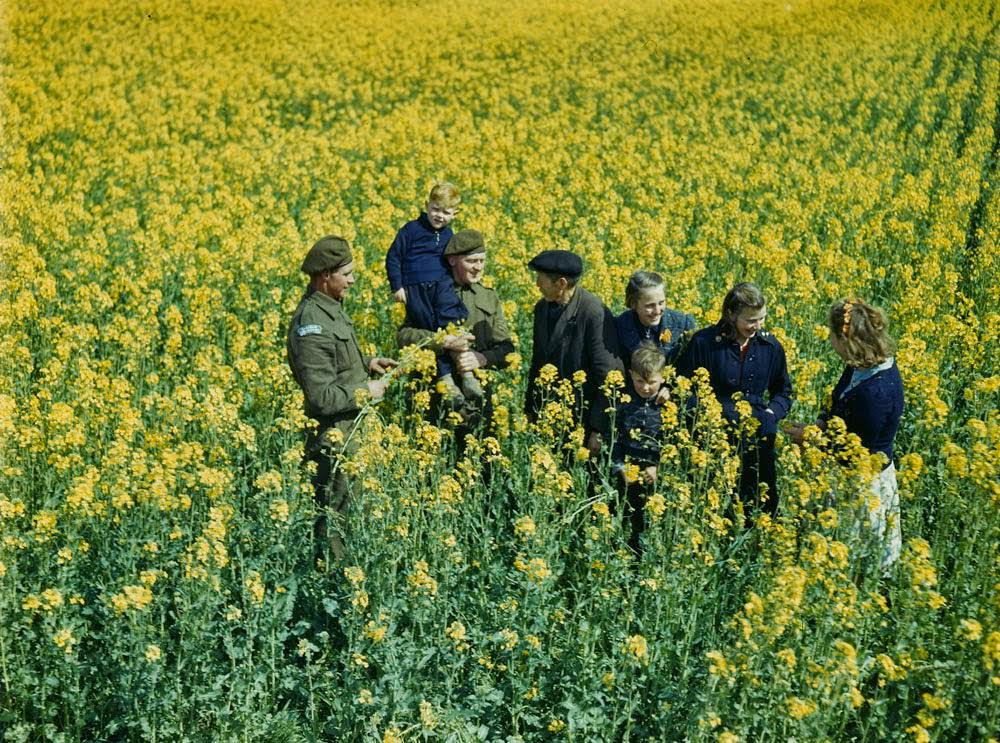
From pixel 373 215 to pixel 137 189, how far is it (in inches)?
166

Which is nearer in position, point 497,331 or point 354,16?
point 497,331

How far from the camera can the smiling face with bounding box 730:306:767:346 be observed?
598 cm

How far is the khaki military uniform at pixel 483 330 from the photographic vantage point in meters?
7.00

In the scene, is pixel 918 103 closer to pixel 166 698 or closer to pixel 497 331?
pixel 497 331

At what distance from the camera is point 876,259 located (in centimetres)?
1123

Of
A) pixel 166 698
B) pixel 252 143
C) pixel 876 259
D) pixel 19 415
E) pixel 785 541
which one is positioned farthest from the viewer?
pixel 252 143

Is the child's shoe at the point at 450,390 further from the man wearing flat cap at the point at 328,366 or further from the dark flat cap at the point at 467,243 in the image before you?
the dark flat cap at the point at 467,243

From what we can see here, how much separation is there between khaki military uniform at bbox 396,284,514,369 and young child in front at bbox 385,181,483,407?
0.06m

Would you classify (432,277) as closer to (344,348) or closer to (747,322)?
(344,348)

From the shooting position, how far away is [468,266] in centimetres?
676

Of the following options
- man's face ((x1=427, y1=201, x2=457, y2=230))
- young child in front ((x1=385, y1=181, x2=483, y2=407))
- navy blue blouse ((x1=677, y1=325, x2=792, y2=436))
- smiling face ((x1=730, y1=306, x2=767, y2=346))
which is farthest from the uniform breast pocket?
smiling face ((x1=730, y1=306, x2=767, y2=346))

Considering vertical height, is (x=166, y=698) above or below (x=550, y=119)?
below

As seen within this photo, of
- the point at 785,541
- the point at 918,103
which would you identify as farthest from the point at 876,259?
the point at 918,103

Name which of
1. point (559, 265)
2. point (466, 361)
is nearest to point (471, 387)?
point (466, 361)
